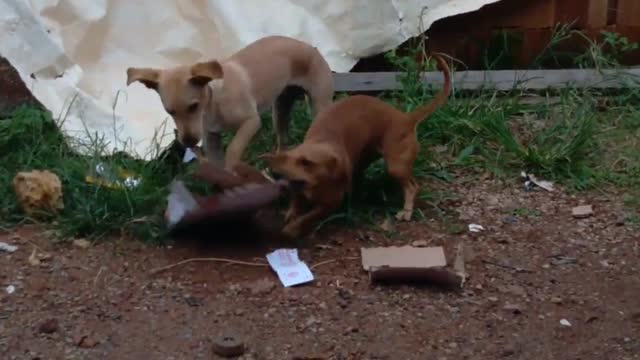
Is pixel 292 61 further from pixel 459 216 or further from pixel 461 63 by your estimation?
pixel 461 63

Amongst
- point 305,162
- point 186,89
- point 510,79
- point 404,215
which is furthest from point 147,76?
point 510,79

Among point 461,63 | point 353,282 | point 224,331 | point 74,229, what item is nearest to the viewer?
→ point 224,331

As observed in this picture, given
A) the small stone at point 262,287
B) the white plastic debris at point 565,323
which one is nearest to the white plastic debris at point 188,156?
the small stone at point 262,287

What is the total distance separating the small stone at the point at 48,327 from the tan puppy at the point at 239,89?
78 cm

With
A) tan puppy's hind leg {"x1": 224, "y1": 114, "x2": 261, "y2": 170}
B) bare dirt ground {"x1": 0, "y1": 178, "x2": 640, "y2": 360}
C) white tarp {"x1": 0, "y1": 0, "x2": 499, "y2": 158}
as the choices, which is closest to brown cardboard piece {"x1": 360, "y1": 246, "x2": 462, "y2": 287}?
bare dirt ground {"x1": 0, "y1": 178, "x2": 640, "y2": 360}

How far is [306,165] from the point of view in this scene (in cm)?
394

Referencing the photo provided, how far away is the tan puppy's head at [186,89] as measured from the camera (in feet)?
13.0

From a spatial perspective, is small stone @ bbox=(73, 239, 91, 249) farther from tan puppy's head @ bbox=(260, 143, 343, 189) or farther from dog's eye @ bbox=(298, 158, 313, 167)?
dog's eye @ bbox=(298, 158, 313, 167)

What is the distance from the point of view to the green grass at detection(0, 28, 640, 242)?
4254 millimetres

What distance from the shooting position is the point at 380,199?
4.43m

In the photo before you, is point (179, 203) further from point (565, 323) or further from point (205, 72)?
point (565, 323)

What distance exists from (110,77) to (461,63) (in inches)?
63.0

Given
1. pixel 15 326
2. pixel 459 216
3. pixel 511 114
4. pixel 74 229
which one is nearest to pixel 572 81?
pixel 511 114

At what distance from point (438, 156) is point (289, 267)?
3.89 feet
